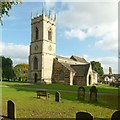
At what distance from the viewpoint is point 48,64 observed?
194 feet

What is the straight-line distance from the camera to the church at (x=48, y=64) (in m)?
57.2

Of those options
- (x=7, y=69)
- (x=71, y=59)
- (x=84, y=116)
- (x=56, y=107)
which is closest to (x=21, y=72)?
(x=7, y=69)

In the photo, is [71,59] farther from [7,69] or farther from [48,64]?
[7,69]

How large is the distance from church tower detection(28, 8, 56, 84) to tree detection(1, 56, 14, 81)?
13.5 meters

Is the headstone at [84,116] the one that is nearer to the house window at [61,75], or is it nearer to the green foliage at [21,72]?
the house window at [61,75]

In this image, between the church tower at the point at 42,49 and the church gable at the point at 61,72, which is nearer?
the church gable at the point at 61,72

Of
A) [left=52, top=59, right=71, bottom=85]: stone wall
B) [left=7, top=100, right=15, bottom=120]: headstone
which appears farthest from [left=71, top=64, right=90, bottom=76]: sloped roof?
[left=7, top=100, right=15, bottom=120]: headstone

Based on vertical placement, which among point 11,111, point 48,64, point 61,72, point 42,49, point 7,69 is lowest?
point 11,111

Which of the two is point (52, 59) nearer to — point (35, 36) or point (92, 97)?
point (35, 36)

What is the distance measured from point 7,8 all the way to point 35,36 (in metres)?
52.7

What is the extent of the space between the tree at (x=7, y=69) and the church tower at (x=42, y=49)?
13530mm

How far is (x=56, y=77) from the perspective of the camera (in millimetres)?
59656

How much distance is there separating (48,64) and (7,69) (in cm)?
1947

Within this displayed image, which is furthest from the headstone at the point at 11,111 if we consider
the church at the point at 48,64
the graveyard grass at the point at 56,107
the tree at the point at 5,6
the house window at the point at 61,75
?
the house window at the point at 61,75
